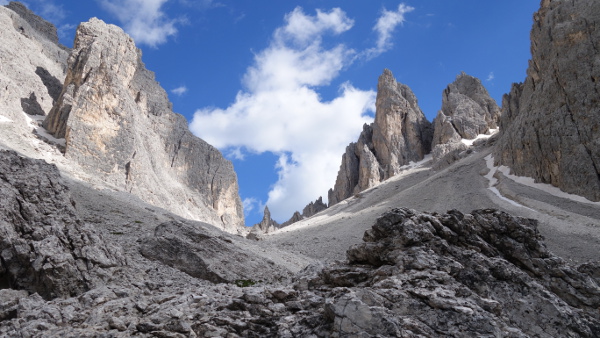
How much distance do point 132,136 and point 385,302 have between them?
70.0 m

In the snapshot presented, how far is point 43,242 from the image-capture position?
15047mm

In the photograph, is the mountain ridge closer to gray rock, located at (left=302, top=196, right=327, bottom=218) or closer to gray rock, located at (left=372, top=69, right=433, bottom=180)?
gray rock, located at (left=372, top=69, right=433, bottom=180)

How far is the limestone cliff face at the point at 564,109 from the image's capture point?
170ft

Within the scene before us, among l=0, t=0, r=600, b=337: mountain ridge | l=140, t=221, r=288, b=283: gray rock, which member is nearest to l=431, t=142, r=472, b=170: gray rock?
l=0, t=0, r=600, b=337: mountain ridge

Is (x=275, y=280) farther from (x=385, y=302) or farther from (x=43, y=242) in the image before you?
(x=385, y=302)

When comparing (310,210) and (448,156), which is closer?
(448,156)

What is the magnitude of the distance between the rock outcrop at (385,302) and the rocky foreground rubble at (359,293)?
0.03 metres

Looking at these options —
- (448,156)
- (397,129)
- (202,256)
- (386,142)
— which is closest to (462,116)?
(397,129)

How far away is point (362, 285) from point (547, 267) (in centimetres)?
798

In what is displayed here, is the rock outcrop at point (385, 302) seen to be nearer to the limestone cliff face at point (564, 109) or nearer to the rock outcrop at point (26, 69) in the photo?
the limestone cliff face at point (564, 109)

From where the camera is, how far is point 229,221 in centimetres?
10231

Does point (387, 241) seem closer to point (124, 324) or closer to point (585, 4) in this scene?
point (124, 324)

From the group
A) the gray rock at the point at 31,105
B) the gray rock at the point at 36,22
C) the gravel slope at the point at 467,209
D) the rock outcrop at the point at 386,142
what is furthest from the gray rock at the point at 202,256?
the gray rock at the point at 36,22

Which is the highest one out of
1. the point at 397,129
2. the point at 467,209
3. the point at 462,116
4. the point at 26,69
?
the point at 26,69
